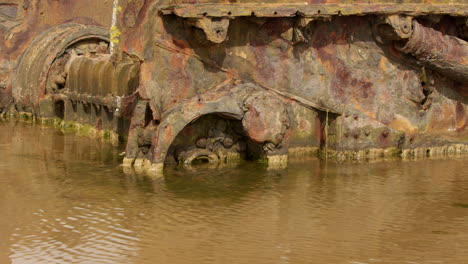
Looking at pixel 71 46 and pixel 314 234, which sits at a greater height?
pixel 71 46

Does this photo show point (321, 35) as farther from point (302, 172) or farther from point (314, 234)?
point (314, 234)

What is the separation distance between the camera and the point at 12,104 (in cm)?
1364

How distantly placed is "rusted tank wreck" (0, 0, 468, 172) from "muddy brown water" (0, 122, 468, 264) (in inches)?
13.4

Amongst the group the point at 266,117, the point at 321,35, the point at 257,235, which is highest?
the point at 321,35

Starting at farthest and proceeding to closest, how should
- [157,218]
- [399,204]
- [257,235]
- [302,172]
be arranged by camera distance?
[302,172] < [399,204] < [157,218] < [257,235]

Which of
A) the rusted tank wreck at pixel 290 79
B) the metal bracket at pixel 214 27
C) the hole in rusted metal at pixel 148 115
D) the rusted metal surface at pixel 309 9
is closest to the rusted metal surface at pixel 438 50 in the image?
the rusted tank wreck at pixel 290 79

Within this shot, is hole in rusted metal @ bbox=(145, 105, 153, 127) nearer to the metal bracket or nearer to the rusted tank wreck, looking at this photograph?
the rusted tank wreck

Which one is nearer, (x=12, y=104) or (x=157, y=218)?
(x=157, y=218)

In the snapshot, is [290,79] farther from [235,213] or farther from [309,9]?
[235,213]

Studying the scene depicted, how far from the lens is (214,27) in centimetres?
832

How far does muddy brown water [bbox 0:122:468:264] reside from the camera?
19.2 ft

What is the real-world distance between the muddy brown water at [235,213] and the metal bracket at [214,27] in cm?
123

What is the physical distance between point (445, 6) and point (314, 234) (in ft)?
13.0

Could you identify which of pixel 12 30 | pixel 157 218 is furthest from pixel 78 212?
pixel 12 30
